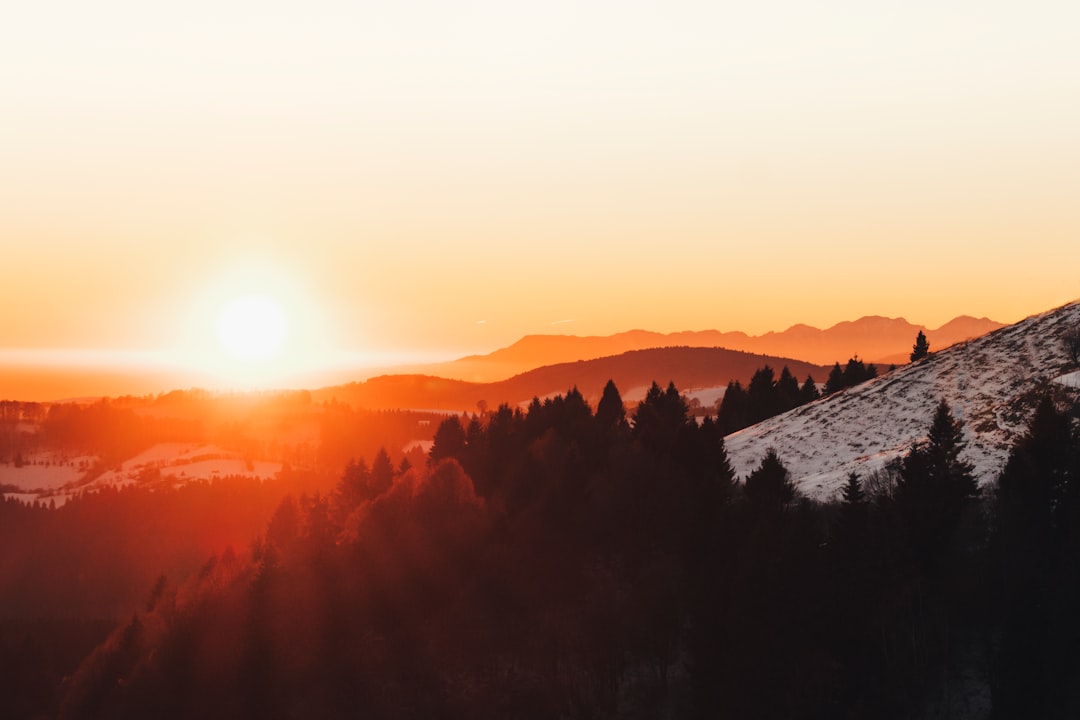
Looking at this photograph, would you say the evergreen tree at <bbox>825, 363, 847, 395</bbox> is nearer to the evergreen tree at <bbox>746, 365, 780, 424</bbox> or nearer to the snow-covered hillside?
the evergreen tree at <bbox>746, 365, 780, 424</bbox>

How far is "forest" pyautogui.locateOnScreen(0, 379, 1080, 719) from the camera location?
52.3 meters

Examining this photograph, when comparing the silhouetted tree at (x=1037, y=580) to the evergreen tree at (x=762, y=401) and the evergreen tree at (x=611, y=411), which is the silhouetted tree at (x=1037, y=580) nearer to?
the evergreen tree at (x=611, y=411)

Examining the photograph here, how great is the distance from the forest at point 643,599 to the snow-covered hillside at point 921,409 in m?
4.32

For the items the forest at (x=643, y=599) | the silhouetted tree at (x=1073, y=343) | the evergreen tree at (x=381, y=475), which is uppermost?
the silhouetted tree at (x=1073, y=343)

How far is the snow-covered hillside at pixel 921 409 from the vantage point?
79.8m

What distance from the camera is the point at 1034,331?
3932 inches

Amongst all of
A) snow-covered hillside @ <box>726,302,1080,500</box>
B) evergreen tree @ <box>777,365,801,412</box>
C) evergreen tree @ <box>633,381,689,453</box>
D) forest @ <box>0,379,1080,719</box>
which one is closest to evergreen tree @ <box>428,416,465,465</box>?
forest @ <box>0,379,1080,719</box>

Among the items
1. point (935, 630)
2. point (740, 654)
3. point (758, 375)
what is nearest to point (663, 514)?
point (740, 654)

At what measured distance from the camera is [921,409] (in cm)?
9169

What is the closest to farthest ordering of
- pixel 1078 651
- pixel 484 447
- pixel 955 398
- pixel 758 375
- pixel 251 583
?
pixel 1078 651 < pixel 251 583 < pixel 955 398 < pixel 484 447 < pixel 758 375

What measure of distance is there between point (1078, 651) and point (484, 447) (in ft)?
197

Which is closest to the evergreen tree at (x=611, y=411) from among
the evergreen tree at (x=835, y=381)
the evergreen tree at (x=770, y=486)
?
the evergreen tree at (x=835, y=381)

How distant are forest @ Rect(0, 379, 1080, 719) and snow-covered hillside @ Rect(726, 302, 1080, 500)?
4.32 metres

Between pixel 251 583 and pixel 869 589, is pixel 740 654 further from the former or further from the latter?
pixel 251 583
